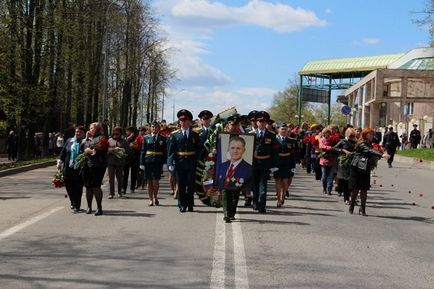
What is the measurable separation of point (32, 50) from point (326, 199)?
1883 centimetres

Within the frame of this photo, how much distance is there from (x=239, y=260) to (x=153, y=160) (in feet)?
20.8

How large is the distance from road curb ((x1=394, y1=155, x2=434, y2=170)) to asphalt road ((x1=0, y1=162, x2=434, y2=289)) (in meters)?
17.6

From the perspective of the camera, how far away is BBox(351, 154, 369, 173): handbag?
1184 centimetres

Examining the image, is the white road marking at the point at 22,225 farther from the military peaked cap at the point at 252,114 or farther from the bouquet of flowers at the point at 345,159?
the bouquet of flowers at the point at 345,159

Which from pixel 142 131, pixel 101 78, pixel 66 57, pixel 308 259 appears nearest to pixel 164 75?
pixel 101 78

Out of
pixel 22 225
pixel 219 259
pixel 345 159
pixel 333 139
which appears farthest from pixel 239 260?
pixel 333 139

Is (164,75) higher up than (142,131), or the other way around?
(164,75)

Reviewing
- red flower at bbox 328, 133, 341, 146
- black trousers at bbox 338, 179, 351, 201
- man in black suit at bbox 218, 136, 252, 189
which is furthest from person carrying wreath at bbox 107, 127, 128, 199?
black trousers at bbox 338, 179, 351, 201

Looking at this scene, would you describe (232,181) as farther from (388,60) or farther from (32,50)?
(388,60)

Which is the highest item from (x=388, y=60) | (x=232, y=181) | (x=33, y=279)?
(x=388, y=60)

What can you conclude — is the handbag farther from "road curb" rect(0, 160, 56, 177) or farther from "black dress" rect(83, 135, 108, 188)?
"road curb" rect(0, 160, 56, 177)

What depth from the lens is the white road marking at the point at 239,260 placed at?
6.55 metres

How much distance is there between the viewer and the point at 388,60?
104625 mm

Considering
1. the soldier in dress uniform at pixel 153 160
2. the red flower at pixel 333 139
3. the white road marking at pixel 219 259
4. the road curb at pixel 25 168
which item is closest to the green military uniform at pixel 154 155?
the soldier in dress uniform at pixel 153 160
